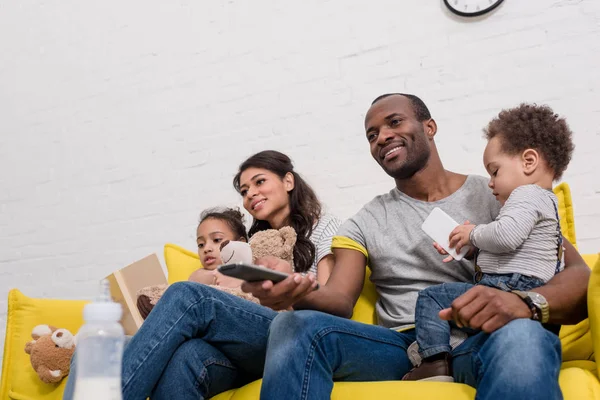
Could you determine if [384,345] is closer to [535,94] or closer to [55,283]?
[535,94]

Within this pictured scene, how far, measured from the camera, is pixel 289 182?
7.36 ft

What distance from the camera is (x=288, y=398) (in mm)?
1227

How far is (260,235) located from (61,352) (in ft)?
2.19

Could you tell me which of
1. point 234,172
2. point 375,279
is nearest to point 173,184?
point 234,172

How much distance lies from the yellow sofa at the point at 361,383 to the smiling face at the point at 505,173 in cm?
30

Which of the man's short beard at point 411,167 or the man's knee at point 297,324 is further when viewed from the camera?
the man's short beard at point 411,167

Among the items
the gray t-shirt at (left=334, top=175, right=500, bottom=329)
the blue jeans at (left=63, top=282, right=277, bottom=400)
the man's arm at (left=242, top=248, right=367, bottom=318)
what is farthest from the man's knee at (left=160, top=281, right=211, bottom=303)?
the gray t-shirt at (left=334, top=175, right=500, bottom=329)

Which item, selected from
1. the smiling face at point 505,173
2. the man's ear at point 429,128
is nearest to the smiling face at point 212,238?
the man's ear at point 429,128

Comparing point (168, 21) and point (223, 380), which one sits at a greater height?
point (168, 21)

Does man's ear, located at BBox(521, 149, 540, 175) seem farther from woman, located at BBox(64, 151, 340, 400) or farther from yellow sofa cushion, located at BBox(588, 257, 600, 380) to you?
woman, located at BBox(64, 151, 340, 400)

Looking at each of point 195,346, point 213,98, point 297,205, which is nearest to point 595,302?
point 195,346

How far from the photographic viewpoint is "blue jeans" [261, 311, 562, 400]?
1126 millimetres

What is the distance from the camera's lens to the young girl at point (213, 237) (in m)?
2.14

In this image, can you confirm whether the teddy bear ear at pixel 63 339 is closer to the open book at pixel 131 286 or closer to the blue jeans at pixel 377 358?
the open book at pixel 131 286
